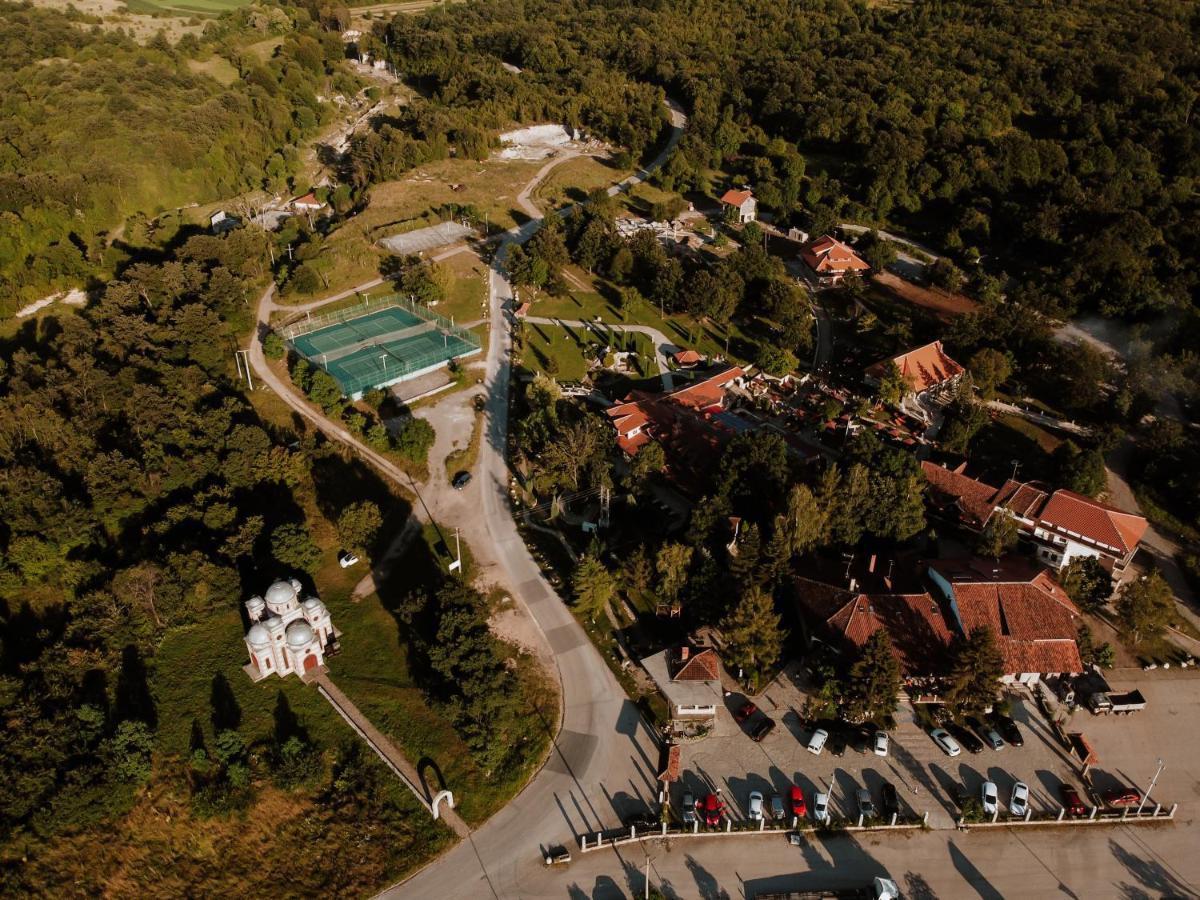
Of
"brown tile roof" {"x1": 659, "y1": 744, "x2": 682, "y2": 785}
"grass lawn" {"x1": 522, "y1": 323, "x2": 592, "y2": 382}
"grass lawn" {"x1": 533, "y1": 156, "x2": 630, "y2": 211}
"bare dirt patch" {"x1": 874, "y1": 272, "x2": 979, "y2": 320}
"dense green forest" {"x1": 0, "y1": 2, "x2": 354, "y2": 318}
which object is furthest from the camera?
"grass lawn" {"x1": 533, "y1": 156, "x2": 630, "y2": 211}

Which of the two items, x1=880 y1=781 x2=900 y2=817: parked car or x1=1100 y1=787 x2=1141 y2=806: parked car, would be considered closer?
x1=880 y1=781 x2=900 y2=817: parked car

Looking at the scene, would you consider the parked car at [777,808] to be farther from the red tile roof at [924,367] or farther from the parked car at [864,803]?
the red tile roof at [924,367]

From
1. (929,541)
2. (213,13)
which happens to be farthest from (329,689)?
(213,13)

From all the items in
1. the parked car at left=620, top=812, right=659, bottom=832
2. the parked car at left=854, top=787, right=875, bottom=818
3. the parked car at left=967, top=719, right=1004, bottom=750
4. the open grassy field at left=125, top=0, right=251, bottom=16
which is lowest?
the parked car at left=620, top=812, right=659, bottom=832

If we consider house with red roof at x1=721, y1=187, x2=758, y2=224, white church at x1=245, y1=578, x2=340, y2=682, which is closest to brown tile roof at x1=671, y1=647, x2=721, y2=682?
white church at x1=245, y1=578, x2=340, y2=682

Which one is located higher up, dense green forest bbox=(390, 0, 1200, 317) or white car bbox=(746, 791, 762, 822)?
dense green forest bbox=(390, 0, 1200, 317)

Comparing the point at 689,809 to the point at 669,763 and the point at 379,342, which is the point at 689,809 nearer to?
the point at 669,763

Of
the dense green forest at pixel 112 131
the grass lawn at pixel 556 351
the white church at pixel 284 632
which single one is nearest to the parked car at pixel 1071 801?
the white church at pixel 284 632

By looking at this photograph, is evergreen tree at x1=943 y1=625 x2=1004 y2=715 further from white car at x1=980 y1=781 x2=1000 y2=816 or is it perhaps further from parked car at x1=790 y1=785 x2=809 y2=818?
parked car at x1=790 y1=785 x2=809 y2=818
